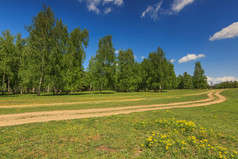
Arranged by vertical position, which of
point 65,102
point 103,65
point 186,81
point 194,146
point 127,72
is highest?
point 103,65

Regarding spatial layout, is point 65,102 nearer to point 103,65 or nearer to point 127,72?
point 103,65

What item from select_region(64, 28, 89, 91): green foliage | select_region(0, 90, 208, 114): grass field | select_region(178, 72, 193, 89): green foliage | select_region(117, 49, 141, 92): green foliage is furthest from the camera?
select_region(178, 72, 193, 89): green foliage

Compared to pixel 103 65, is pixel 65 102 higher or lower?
lower

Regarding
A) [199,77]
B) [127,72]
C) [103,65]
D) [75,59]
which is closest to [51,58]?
[75,59]

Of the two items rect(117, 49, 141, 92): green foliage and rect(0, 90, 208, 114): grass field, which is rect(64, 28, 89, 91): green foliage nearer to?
rect(0, 90, 208, 114): grass field

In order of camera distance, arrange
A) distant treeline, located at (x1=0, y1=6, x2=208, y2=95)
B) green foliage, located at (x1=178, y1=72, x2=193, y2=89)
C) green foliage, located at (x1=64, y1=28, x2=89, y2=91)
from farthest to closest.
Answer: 1. green foliage, located at (x1=178, y1=72, x2=193, y2=89)
2. green foliage, located at (x1=64, y1=28, x2=89, y2=91)
3. distant treeline, located at (x1=0, y1=6, x2=208, y2=95)

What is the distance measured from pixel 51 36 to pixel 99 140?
37695mm

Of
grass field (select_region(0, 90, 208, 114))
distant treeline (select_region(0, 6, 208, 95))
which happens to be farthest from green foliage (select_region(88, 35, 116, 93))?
Result: grass field (select_region(0, 90, 208, 114))

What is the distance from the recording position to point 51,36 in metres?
33.3

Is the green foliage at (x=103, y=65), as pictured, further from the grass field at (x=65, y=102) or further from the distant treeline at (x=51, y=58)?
the grass field at (x=65, y=102)

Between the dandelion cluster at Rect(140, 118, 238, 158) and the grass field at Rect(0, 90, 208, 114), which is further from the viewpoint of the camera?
the grass field at Rect(0, 90, 208, 114)

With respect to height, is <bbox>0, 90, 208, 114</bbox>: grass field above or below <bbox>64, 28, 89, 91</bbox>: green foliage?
below

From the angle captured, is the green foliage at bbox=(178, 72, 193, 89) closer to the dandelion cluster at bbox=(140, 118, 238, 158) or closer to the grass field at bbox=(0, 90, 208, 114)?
the grass field at bbox=(0, 90, 208, 114)

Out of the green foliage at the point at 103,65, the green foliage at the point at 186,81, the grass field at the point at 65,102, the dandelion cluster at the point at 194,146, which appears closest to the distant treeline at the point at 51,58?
the green foliage at the point at 103,65
